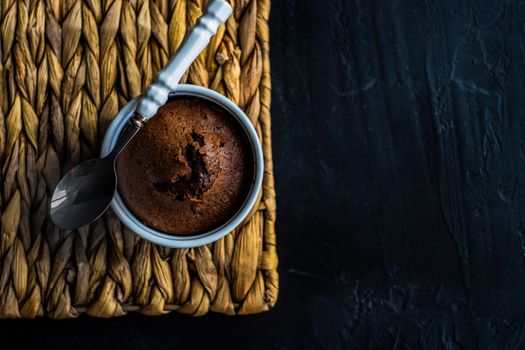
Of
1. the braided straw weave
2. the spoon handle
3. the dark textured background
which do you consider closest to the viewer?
the spoon handle

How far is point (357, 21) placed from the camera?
1229mm

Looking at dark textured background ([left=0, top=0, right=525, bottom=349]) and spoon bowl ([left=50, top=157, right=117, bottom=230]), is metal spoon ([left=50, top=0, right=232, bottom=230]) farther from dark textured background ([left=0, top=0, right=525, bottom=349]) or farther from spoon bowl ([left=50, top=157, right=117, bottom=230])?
dark textured background ([left=0, top=0, right=525, bottom=349])

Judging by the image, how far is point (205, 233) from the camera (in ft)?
3.28

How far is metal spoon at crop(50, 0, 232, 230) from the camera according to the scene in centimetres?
89

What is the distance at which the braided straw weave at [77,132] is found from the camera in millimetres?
1053

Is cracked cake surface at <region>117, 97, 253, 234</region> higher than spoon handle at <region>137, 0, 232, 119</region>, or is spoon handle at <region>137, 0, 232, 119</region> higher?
spoon handle at <region>137, 0, 232, 119</region>

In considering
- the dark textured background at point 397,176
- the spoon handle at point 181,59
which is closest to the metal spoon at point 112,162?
the spoon handle at point 181,59

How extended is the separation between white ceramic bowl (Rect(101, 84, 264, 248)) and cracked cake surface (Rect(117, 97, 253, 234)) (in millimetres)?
10

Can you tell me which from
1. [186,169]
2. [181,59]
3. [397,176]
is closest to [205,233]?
[186,169]

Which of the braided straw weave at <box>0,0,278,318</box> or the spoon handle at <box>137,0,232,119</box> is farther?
the braided straw weave at <box>0,0,278,318</box>

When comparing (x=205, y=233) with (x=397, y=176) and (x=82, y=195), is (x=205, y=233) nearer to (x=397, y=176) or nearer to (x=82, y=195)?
(x=82, y=195)

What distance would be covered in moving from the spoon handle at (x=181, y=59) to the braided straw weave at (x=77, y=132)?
0.59 ft

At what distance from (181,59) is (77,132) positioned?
262 millimetres

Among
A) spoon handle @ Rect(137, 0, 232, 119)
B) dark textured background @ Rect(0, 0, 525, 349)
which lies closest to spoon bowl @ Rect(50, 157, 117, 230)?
spoon handle @ Rect(137, 0, 232, 119)
